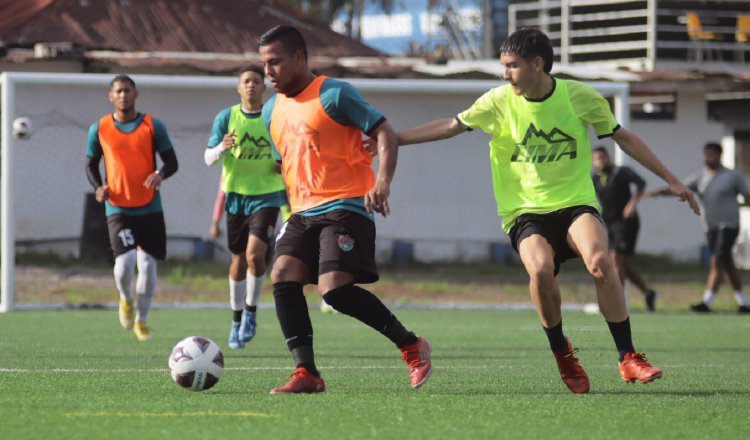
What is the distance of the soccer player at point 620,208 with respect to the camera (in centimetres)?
1708

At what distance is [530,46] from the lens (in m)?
7.23

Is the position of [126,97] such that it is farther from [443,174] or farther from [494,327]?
[443,174]

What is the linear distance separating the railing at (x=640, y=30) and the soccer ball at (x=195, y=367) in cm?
2324

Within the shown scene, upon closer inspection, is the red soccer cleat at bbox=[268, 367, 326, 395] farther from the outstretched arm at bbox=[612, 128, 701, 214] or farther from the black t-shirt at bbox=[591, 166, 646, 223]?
the black t-shirt at bbox=[591, 166, 646, 223]

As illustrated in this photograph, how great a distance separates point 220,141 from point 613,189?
7540 mm

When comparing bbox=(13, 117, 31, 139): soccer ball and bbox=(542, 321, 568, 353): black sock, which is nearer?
bbox=(542, 321, 568, 353): black sock

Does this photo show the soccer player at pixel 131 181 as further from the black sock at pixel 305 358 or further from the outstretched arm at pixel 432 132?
the black sock at pixel 305 358

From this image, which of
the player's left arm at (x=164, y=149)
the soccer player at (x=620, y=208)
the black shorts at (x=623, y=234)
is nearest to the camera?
the player's left arm at (x=164, y=149)

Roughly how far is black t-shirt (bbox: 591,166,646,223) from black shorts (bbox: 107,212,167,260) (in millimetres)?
7327

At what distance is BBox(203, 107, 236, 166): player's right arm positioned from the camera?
1052 cm

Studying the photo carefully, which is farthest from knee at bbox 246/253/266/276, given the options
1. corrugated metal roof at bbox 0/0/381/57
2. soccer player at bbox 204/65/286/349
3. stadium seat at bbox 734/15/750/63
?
stadium seat at bbox 734/15/750/63

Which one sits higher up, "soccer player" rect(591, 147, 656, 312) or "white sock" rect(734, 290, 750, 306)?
"soccer player" rect(591, 147, 656, 312)

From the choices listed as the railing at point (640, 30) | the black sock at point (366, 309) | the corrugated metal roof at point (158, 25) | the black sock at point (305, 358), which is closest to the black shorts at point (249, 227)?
the black sock at point (366, 309)

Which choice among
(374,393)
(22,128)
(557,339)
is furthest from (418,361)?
(22,128)
